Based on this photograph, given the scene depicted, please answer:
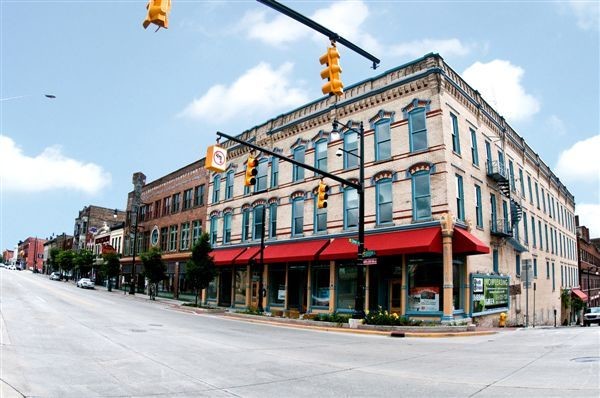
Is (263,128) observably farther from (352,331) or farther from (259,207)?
(352,331)

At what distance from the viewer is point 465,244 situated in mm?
19484

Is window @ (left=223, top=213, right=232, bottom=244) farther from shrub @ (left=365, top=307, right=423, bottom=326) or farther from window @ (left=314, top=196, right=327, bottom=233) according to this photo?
shrub @ (left=365, top=307, right=423, bottom=326)

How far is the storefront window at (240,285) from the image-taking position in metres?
32.0

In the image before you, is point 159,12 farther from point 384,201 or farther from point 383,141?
point 383,141

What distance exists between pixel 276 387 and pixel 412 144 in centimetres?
1697

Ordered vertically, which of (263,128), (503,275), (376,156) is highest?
(263,128)

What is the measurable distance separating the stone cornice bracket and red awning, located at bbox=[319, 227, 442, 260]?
9.7 inches

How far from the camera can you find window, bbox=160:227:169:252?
1760 inches

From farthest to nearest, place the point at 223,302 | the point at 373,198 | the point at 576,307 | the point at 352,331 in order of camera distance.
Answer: the point at 576,307
the point at 223,302
the point at 373,198
the point at 352,331

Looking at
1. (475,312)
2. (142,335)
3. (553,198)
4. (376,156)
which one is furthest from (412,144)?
(553,198)

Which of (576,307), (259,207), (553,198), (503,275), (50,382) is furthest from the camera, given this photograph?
(576,307)

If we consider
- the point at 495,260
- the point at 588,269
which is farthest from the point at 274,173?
the point at 588,269

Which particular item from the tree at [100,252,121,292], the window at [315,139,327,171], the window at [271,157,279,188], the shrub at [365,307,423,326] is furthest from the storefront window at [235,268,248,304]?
the tree at [100,252,121,292]

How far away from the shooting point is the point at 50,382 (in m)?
7.56
